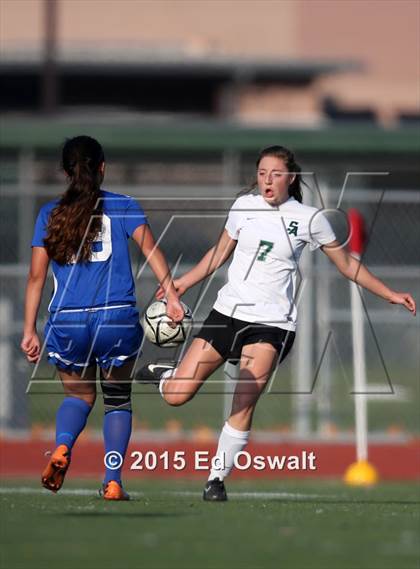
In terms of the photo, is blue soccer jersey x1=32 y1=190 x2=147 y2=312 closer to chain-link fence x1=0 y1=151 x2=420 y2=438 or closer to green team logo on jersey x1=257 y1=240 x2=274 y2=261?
green team logo on jersey x1=257 y1=240 x2=274 y2=261

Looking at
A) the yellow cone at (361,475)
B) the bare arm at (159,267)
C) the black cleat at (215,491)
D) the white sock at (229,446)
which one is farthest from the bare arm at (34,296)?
the yellow cone at (361,475)

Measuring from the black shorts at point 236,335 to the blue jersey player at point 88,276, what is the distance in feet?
1.21

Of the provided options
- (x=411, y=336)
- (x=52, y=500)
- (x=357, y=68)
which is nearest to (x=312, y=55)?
(x=357, y=68)

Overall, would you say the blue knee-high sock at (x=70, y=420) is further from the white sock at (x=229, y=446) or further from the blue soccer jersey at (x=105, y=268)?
the white sock at (x=229, y=446)

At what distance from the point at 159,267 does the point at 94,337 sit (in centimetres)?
55

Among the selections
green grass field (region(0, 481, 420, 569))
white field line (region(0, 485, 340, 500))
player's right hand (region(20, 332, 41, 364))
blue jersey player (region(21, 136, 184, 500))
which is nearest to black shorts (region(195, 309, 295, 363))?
blue jersey player (region(21, 136, 184, 500))

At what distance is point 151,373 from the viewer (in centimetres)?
1036

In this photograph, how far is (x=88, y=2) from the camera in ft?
170

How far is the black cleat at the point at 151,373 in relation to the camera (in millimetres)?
10258

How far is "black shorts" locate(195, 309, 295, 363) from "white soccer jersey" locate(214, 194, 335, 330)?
35 millimetres

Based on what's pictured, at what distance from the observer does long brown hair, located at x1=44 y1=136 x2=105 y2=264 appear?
9469mm

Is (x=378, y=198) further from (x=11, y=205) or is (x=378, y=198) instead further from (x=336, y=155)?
(x=11, y=205)

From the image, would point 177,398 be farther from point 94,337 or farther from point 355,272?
point 355,272

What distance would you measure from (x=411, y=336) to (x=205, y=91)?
26.8m
